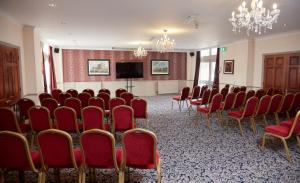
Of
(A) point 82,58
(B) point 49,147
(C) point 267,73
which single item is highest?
(A) point 82,58

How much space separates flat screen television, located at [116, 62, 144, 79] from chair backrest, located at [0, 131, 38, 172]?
413 inches

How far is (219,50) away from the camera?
11.7 metres

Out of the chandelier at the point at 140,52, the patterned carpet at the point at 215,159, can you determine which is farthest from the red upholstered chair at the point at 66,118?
the chandelier at the point at 140,52

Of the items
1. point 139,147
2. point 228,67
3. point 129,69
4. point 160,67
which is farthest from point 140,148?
point 160,67

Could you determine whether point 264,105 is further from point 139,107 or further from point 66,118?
point 66,118

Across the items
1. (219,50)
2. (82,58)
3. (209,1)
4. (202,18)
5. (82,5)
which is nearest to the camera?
(209,1)

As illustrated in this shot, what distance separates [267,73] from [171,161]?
7.04 meters

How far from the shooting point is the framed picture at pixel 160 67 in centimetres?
1400

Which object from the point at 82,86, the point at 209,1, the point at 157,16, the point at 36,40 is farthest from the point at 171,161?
the point at 82,86

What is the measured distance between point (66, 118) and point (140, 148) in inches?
81.2

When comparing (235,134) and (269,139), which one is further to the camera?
(235,134)

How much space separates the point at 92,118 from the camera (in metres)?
3.96

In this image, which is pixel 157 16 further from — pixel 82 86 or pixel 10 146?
pixel 82 86

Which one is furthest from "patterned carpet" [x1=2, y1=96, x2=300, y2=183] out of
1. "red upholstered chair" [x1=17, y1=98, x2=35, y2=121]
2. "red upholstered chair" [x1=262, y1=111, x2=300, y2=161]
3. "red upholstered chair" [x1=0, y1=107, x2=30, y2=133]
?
"red upholstered chair" [x1=17, y1=98, x2=35, y2=121]
